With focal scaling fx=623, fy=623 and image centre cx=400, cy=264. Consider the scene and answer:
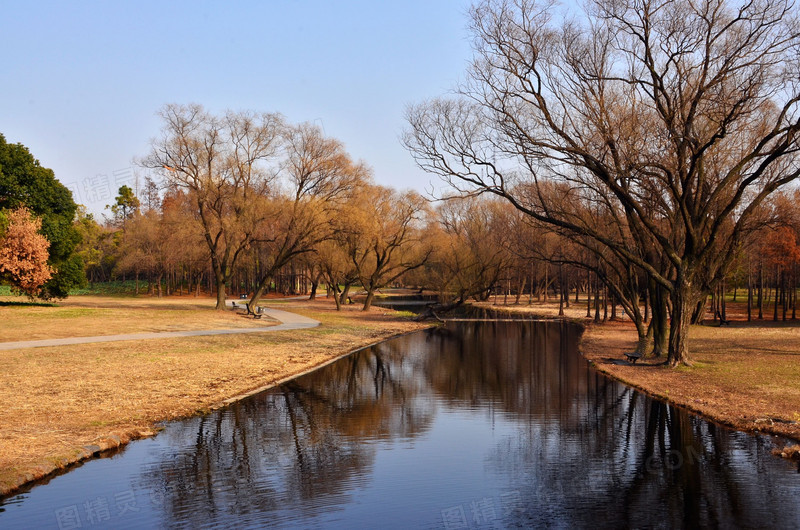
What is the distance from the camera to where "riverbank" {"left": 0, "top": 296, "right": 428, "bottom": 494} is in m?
9.36

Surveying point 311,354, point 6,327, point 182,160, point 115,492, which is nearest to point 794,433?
point 115,492

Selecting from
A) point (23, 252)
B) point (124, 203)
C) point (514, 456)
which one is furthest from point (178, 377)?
point (124, 203)

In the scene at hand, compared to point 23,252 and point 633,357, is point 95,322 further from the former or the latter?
point 633,357

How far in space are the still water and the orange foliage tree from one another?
78.2 feet

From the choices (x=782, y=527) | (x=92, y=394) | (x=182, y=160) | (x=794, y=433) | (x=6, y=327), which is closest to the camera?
(x=782, y=527)

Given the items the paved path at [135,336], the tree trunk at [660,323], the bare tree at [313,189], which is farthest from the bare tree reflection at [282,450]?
the bare tree at [313,189]

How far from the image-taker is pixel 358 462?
30.8ft

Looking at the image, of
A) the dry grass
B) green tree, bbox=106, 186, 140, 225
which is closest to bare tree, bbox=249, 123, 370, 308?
the dry grass

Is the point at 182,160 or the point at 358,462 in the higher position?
the point at 182,160

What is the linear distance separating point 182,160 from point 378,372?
22897 millimetres

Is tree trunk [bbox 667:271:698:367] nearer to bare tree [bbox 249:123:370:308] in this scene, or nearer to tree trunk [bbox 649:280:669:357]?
tree trunk [bbox 649:280:669:357]

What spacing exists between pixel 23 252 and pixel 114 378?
22.2m

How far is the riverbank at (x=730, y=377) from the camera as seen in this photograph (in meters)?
12.0

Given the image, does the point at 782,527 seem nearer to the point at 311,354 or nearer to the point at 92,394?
the point at 92,394
